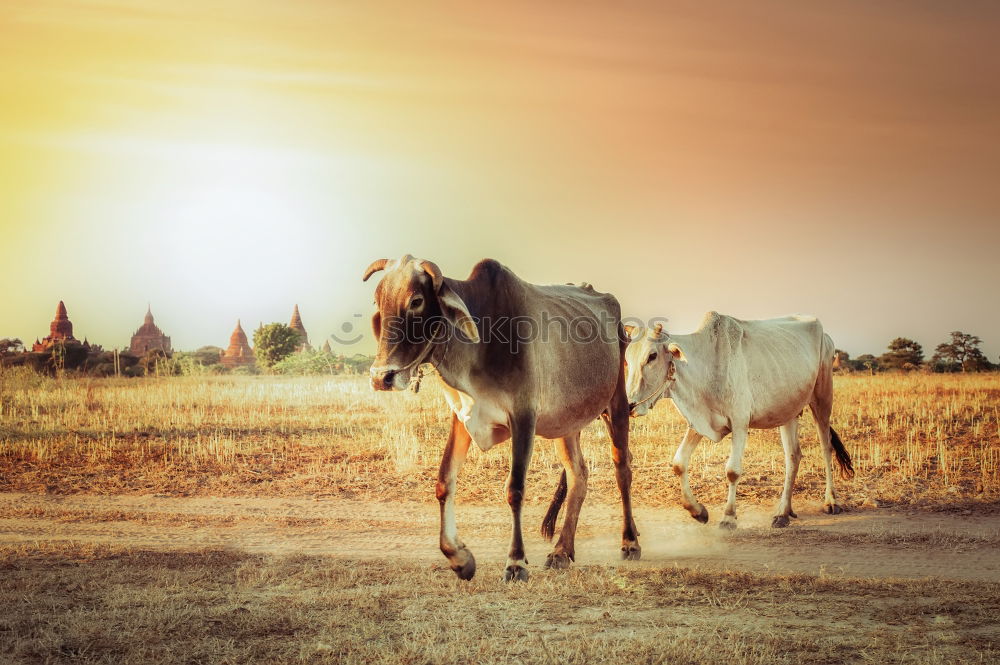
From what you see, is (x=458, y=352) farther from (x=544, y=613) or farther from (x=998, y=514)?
(x=998, y=514)

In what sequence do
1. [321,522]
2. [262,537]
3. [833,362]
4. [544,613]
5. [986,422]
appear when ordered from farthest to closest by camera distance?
1. [986,422]
2. [833,362]
3. [321,522]
4. [262,537]
5. [544,613]

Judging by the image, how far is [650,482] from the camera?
13438 mm

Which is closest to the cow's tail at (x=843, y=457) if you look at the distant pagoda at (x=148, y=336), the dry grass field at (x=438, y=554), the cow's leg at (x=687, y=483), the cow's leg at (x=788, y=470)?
the dry grass field at (x=438, y=554)

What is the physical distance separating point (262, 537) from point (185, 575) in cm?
208

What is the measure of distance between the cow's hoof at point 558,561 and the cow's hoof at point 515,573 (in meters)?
0.77

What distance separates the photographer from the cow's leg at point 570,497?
8.59 metres

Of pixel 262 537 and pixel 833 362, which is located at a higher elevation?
pixel 833 362

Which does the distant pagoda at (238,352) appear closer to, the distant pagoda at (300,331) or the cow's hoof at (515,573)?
the distant pagoda at (300,331)

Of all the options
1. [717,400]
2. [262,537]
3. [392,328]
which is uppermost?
[392,328]

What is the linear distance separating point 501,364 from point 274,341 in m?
56.0

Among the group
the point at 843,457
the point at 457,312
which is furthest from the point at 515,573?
the point at 843,457

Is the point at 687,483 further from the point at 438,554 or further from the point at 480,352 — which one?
the point at 480,352

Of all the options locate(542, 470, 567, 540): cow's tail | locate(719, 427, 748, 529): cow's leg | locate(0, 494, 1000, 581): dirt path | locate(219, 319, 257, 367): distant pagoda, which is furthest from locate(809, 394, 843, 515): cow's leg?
locate(219, 319, 257, 367): distant pagoda

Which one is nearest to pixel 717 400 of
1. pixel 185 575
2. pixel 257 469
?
pixel 185 575
